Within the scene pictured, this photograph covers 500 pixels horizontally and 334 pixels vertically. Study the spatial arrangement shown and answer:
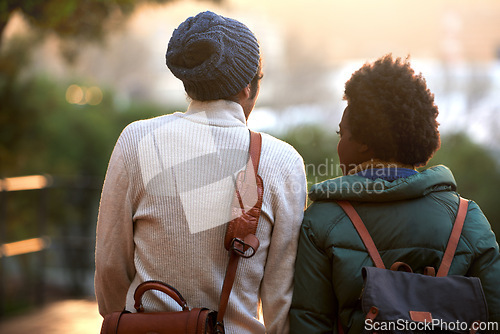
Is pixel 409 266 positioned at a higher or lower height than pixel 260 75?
lower

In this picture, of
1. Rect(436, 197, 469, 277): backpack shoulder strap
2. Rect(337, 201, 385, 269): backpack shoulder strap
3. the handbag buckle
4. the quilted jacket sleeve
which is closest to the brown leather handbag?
the handbag buckle

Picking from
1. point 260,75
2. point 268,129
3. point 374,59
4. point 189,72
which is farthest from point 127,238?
point 268,129

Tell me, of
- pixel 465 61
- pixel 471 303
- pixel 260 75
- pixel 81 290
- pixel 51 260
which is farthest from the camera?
pixel 465 61

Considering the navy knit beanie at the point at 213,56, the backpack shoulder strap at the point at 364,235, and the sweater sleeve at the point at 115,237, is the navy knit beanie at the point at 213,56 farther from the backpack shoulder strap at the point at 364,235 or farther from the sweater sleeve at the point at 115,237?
the backpack shoulder strap at the point at 364,235

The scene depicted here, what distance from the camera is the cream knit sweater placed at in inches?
79.3

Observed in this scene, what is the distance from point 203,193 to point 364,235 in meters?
0.57

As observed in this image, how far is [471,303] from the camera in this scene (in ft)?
6.20

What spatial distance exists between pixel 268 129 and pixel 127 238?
551 centimetres

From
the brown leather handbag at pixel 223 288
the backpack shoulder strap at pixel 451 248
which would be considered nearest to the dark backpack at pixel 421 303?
the backpack shoulder strap at pixel 451 248

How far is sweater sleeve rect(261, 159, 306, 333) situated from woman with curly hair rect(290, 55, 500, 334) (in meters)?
0.03

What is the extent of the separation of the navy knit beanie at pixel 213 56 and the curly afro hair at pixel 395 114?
42cm

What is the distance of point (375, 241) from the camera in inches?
79.4

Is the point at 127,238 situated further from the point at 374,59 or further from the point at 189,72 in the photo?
the point at 374,59

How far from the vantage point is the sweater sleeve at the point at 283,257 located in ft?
6.82
